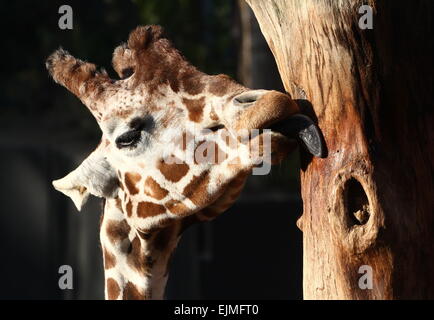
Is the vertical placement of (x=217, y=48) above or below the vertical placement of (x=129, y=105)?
above

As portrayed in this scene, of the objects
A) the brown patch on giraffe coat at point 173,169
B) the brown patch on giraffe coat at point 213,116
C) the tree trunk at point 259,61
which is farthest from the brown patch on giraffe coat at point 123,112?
the tree trunk at point 259,61

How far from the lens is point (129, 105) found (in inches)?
100

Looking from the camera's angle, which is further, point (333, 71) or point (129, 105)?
point (129, 105)

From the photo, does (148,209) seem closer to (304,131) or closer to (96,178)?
(96,178)

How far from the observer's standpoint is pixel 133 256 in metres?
2.81

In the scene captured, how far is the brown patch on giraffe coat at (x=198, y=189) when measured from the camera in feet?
7.99

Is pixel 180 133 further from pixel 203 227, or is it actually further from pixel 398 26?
pixel 203 227

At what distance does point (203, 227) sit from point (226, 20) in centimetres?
293

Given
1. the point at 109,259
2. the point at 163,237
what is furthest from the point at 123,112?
the point at 109,259

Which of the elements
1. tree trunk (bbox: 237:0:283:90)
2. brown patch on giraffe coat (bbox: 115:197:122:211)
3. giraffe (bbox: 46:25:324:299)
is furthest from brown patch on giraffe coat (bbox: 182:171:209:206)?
tree trunk (bbox: 237:0:283:90)

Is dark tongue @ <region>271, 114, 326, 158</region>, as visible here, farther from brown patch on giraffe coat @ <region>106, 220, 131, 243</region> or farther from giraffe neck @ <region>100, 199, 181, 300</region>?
brown patch on giraffe coat @ <region>106, 220, 131, 243</region>

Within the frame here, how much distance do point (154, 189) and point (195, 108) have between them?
29cm

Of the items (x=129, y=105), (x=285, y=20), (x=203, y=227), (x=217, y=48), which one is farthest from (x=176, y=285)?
(x=285, y=20)
